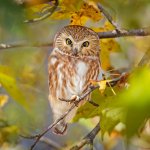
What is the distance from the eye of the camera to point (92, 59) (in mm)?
751

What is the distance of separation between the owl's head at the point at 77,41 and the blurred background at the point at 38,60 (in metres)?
0.02

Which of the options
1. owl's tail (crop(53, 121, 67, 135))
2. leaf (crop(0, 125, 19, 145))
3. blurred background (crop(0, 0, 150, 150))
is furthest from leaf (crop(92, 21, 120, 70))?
leaf (crop(0, 125, 19, 145))

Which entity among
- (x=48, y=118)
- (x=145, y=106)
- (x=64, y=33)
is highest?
(x=145, y=106)

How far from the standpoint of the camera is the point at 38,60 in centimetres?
132

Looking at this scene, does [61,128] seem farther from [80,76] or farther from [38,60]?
[38,60]

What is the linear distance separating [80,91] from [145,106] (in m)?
0.52

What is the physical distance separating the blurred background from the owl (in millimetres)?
22

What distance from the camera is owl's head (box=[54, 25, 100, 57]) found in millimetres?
701

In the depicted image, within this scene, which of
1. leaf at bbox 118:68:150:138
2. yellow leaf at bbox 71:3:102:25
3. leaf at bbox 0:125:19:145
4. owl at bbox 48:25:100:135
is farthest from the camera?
leaf at bbox 0:125:19:145

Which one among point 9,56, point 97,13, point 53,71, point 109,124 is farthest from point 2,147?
point 109,124

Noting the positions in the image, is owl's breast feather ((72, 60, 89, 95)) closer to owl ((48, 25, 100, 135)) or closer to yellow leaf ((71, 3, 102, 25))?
owl ((48, 25, 100, 135))

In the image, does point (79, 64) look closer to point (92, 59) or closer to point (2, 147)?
point (92, 59)

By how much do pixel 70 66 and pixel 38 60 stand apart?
0.53m

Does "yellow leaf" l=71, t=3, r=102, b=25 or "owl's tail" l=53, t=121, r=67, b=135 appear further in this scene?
"owl's tail" l=53, t=121, r=67, b=135
